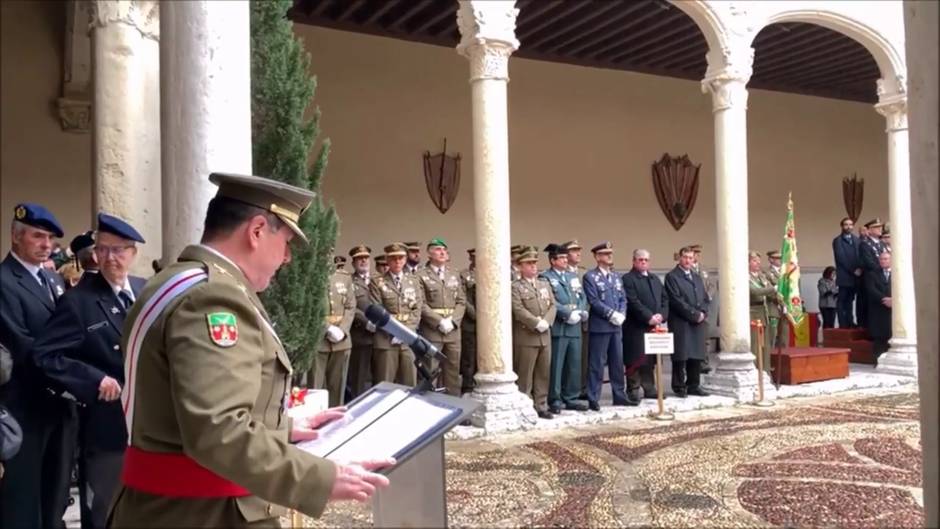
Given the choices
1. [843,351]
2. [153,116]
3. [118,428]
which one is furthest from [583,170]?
[118,428]

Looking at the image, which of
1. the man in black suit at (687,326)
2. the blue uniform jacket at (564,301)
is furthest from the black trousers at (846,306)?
the blue uniform jacket at (564,301)

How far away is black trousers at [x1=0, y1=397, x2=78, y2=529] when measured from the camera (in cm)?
312

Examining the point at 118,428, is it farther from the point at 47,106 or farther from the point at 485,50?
the point at 47,106

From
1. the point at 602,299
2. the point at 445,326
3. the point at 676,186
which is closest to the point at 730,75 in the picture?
the point at 602,299

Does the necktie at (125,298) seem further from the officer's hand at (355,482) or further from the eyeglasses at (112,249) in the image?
the officer's hand at (355,482)

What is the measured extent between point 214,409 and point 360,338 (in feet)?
20.2

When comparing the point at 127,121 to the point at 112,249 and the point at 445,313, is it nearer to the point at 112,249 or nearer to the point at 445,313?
the point at 112,249

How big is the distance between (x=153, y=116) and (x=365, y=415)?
163 inches

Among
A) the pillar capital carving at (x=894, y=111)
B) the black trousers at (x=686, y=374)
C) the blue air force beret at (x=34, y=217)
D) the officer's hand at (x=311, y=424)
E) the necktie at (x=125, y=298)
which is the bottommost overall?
the black trousers at (x=686, y=374)

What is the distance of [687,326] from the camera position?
27.2 feet

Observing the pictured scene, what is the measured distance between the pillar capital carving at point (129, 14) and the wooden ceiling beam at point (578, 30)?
225 inches

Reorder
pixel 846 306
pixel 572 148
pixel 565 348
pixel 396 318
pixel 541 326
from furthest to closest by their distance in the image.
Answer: pixel 572 148 → pixel 846 306 → pixel 565 348 → pixel 541 326 → pixel 396 318

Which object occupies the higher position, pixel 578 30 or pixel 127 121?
pixel 578 30

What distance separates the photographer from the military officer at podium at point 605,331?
7.66m
